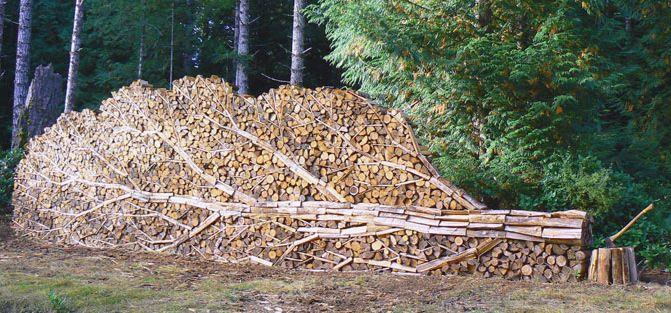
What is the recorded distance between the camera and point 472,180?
710 centimetres

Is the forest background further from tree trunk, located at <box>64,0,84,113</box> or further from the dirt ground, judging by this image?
tree trunk, located at <box>64,0,84,113</box>

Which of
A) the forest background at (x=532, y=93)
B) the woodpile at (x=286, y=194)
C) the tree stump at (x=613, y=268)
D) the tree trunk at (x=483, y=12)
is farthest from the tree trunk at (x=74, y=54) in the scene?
the tree stump at (x=613, y=268)

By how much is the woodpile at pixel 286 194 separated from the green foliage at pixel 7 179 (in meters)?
3.56

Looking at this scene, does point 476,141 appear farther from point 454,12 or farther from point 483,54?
point 454,12

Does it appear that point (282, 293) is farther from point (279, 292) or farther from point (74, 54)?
point (74, 54)

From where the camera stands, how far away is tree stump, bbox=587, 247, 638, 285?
5691 mm

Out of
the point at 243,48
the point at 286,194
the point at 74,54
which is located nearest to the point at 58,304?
the point at 286,194

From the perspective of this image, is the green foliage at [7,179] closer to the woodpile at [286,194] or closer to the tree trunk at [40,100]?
the tree trunk at [40,100]

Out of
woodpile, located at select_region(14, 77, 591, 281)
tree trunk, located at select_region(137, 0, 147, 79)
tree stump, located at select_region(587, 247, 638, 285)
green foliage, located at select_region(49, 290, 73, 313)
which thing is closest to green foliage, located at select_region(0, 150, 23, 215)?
woodpile, located at select_region(14, 77, 591, 281)

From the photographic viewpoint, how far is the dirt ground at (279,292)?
5.07m

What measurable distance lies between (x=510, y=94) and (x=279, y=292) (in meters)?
4.11

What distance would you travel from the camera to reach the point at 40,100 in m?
13.3

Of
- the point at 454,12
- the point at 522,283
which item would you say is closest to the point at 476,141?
the point at 454,12

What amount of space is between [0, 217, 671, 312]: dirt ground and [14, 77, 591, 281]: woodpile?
0.33 metres
